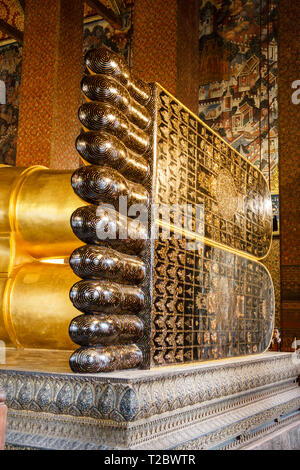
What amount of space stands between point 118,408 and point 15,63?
11.1 meters

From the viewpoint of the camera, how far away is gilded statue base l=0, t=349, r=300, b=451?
4.33 feet

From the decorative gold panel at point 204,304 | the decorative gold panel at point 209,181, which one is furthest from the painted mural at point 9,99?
the decorative gold panel at point 204,304

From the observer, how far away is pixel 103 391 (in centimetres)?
134

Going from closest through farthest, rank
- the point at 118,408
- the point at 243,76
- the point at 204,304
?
the point at 118,408 → the point at 204,304 → the point at 243,76

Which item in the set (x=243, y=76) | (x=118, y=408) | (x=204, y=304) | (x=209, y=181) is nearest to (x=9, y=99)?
(x=243, y=76)

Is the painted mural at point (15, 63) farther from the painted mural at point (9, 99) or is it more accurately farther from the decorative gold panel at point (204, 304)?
the decorative gold panel at point (204, 304)

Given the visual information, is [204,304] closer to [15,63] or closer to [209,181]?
[209,181]

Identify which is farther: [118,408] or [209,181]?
[209,181]

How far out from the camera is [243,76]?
9.52 metres

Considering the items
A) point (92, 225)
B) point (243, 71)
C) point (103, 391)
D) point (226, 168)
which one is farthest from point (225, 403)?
point (243, 71)

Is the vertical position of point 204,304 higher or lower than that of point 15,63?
lower

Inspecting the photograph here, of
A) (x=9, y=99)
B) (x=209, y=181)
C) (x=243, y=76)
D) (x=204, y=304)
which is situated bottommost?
(x=204, y=304)

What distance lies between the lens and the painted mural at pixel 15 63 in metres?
10.3
